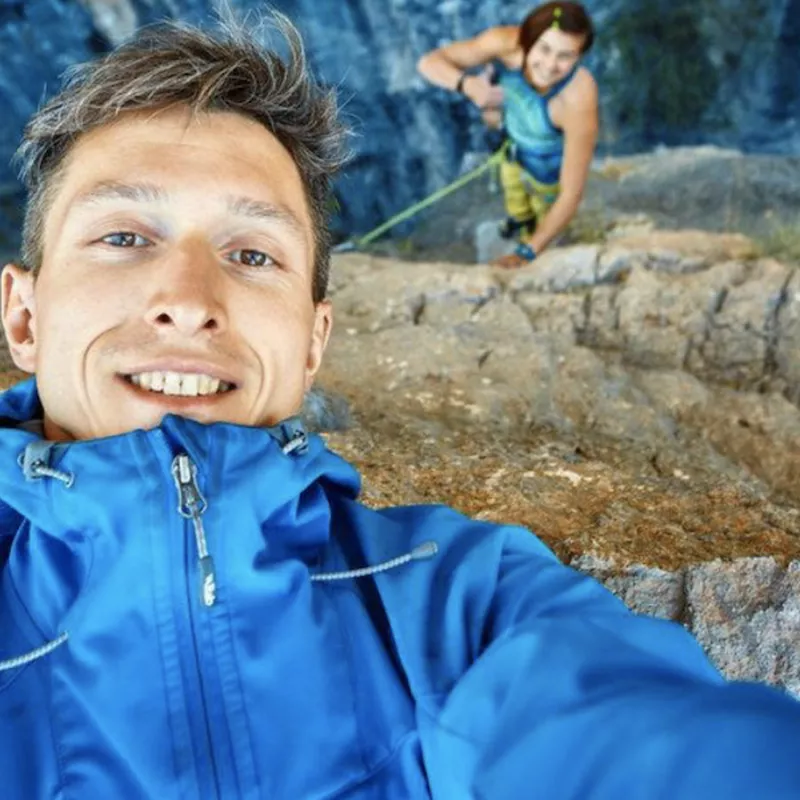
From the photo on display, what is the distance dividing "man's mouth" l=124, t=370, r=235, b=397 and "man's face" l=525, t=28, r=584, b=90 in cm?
245

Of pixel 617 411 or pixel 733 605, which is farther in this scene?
pixel 617 411

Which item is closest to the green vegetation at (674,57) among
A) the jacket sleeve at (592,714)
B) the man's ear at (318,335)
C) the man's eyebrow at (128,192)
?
the man's ear at (318,335)

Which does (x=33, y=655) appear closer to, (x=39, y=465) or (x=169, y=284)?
(x=39, y=465)

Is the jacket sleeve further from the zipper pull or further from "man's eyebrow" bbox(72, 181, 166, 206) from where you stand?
"man's eyebrow" bbox(72, 181, 166, 206)

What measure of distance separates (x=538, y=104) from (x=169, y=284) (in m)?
2.42

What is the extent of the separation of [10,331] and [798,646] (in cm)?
109

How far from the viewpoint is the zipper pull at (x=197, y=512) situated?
33.5 inches

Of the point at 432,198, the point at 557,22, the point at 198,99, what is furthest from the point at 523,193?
the point at 198,99

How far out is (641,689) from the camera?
30.3 inches

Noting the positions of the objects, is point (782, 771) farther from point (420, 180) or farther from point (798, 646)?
point (420, 180)

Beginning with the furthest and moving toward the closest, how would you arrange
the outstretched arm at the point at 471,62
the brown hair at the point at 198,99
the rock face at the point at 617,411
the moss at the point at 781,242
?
the outstretched arm at the point at 471,62 → the moss at the point at 781,242 → the rock face at the point at 617,411 → the brown hair at the point at 198,99

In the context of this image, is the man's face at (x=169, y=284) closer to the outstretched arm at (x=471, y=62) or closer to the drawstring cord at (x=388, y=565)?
the drawstring cord at (x=388, y=565)

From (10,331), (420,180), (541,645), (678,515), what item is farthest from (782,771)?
(420,180)

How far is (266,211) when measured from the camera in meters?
1.08
